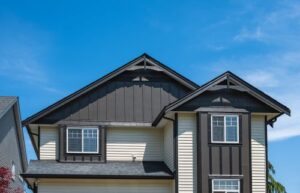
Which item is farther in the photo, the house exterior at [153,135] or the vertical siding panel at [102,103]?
the vertical siding panel at [102,103]

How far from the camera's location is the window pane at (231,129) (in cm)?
2553

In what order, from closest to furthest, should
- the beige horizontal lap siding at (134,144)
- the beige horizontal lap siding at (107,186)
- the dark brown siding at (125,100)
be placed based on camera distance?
1. the beige horizontal lap siding at (107,186)
2. the beige horizontal lap siding at (134,144)
3. the dark brown siding at (125,100)

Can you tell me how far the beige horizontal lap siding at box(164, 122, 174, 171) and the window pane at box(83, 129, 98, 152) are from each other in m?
3.10

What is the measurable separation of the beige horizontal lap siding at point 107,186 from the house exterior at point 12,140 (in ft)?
16.3

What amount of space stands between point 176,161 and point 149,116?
12.7ft

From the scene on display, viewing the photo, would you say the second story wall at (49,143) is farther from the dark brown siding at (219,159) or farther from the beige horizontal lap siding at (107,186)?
the dark brown siding at (219,159)

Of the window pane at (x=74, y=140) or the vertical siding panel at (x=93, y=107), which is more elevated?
the vertical siding panel at (x=93, y=107)

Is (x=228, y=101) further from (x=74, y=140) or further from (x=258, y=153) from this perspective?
(x=74, y=140)

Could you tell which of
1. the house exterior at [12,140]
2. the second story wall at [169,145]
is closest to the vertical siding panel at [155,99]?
the second story wall at [169,145]

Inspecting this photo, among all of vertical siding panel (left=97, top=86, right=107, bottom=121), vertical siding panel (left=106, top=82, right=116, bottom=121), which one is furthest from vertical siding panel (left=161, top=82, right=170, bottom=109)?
vertical siding panel (left=97, top=86, right=107, bottom=121)

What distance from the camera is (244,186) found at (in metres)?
25.1

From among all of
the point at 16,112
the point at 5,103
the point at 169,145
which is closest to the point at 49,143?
the point at 5,103

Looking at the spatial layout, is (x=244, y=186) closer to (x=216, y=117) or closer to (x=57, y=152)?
(x=216, y=117)

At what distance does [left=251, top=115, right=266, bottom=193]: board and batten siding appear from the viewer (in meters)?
25.6
